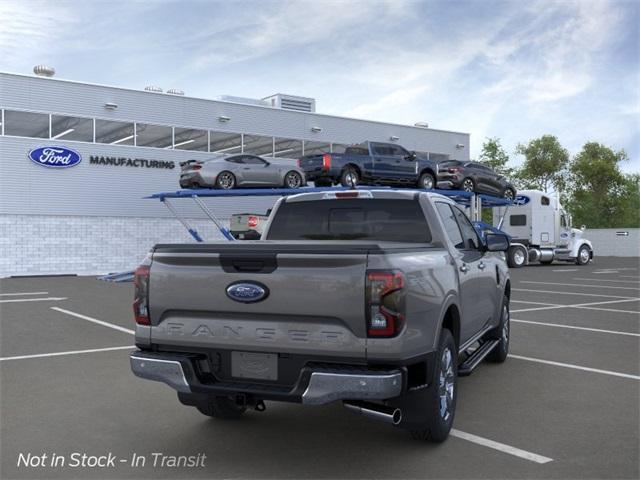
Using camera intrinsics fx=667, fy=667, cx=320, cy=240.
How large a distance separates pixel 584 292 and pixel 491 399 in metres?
12.2

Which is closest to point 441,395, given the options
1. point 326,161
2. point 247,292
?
point 247,292

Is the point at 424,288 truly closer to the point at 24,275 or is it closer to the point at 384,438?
the point at 384,438

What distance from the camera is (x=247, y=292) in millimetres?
4324

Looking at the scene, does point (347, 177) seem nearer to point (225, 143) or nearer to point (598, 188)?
point (225, 143)

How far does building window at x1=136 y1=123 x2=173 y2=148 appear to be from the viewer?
29.4m

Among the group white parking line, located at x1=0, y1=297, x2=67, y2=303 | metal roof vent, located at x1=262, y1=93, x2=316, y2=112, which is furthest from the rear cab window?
metal roof vent, located at x1=262, y1=93, x2=316, y2=112

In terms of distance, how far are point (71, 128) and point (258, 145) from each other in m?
8.87

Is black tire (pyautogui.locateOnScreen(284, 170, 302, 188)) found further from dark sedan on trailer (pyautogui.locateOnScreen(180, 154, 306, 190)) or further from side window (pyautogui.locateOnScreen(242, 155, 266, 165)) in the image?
side window (pyautogui.locateOnScreen(242, 155, 266, 165))

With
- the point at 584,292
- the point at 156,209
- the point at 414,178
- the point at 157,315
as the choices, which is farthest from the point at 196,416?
the point at 156,209

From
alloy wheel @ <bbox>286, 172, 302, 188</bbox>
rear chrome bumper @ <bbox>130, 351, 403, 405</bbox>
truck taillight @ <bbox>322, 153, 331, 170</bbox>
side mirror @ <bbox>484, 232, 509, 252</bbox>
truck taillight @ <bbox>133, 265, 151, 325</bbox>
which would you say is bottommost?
rear chrome bumper @ <bbox>130, 351, 403, 405</bbox>

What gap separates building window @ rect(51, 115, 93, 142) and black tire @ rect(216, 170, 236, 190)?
7644mm

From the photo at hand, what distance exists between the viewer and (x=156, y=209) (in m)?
30.0

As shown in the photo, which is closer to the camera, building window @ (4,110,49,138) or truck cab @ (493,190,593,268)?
building window @ (4,110,49,138)

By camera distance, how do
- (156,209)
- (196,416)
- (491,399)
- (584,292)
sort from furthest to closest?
(156,209)
(584,292)
(491,399)
(196,416)
